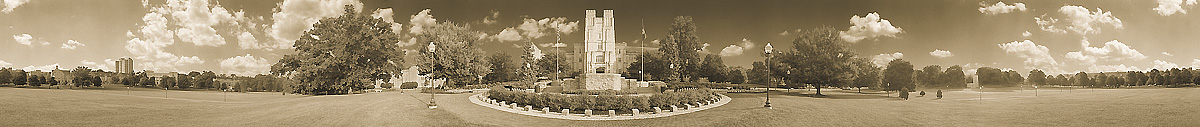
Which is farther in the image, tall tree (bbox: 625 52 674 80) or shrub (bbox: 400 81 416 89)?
tall tree (bbox: 625 52 674 80)

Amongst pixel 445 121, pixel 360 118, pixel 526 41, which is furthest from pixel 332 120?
pixel 526 41

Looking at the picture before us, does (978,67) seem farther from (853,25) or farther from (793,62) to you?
(793,62)

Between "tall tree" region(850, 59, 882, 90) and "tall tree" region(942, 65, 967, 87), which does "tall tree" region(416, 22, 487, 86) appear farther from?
"tall tree" region(942, 65, 967, 87)

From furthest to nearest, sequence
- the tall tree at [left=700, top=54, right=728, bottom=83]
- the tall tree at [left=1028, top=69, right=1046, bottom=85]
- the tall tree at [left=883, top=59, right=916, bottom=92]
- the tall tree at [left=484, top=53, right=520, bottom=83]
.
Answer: the tall tree at [left=484, top=53, right=520, bottom=83]
the tall tree at [left=700, top=54, right=728, bottom=83]
the tall tree at [left=883, top=59, right=916, bottom=92]
the tall tree at [left=1028, top=69, right=1046, bottom=85]

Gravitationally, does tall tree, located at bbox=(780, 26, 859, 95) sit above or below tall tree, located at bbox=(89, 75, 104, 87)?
above

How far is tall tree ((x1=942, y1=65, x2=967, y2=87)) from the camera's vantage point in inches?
774

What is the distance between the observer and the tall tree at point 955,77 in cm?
1967

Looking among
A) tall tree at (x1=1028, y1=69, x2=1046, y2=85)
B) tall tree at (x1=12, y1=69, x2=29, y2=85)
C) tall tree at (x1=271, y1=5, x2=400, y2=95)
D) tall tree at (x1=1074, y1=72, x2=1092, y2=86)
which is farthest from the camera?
tall tree at (x1=271, y1=5, x2=400, y2=95)

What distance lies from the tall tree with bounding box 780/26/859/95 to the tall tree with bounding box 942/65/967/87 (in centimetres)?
370

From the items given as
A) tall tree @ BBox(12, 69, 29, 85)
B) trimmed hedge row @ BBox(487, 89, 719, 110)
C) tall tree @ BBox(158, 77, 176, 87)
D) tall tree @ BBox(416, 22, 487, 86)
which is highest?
tall tree @ BBox(416, 22, 487, 86)

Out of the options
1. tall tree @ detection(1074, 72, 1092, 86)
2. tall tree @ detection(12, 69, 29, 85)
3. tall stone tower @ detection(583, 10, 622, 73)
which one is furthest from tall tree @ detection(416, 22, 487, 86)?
tall tree @ detection(1074, 72, 1092, 86)

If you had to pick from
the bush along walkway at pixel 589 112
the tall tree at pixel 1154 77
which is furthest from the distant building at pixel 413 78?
the tall tree at pixel 1154 77

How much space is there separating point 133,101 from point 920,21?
29178 millimetres

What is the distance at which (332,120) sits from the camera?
1399 cm
